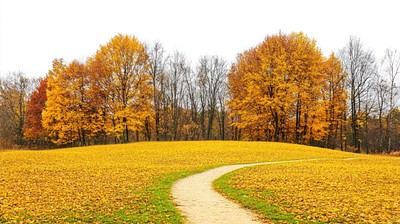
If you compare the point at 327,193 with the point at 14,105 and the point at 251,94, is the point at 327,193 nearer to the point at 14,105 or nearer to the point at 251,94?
the point at 251,94

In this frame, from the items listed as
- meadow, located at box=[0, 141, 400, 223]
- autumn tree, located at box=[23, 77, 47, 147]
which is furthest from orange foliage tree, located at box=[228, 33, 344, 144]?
autumn tree, located at box=[23, 77, 47, 147]

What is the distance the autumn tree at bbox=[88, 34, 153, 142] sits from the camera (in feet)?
138

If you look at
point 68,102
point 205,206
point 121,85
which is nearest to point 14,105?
point 68,102

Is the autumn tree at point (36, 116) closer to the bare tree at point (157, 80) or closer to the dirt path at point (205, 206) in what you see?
the bare tree at point (157, 80)

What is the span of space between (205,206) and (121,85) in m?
34.9

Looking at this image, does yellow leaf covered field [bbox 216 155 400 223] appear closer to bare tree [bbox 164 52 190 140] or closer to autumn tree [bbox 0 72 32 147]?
bare tree [bbox 164 52 190 140]

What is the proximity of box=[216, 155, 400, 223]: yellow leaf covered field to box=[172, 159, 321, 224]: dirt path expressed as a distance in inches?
34.0

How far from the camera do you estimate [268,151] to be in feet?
102

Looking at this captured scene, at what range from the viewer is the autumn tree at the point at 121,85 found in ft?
138

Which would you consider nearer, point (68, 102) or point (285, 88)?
point (285, 88)

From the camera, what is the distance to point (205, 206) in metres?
10.3

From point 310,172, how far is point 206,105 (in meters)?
40.1

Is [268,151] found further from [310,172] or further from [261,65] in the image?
[261,65]

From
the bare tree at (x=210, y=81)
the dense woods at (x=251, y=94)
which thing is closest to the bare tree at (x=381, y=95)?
the dense woods at (x=251, y=94)
